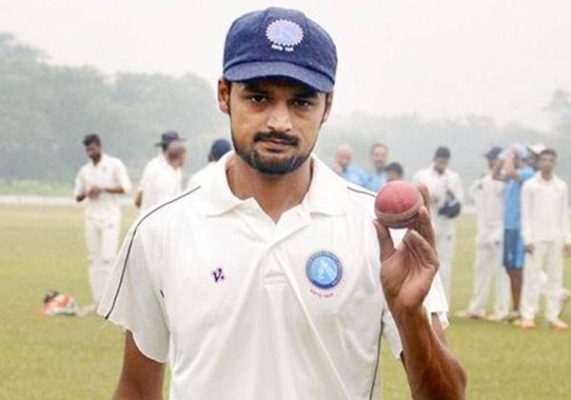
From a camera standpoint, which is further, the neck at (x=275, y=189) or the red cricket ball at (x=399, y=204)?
the neck at (x=275, y=189)

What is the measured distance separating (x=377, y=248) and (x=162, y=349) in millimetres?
624

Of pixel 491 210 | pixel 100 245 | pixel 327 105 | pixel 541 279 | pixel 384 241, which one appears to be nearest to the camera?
pixel 384 241

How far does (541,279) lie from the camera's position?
13750 millimetres

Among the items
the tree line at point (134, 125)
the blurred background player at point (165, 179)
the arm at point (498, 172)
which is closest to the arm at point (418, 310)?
the blurred background player at point (165, 179)

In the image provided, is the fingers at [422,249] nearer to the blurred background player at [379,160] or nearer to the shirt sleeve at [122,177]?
the shirt sleeve at [122,177]

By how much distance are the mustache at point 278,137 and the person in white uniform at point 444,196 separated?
11.6 meters

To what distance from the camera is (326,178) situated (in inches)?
129

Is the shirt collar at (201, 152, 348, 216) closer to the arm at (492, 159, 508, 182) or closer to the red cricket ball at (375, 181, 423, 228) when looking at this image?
the red cricket ball at (375, 181, 423, 228)

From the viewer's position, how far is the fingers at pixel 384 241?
2.92 meters

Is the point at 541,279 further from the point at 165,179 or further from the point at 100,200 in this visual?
the point at 100,200

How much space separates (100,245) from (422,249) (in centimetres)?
1191

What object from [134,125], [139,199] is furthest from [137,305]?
[134,125]

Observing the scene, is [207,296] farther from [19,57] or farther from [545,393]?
[19,57]

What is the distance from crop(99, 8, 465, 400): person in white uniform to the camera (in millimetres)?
3053
